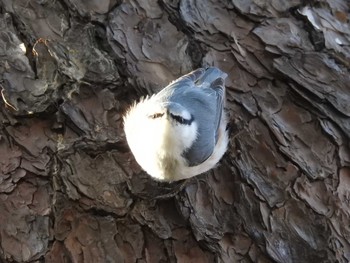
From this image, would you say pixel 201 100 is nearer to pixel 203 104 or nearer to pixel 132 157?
pixel 203 104

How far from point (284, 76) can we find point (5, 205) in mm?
1012

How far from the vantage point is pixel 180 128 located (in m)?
2.05

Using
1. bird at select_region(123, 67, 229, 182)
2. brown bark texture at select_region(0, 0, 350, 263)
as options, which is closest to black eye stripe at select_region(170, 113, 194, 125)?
bird at select_region(123, 67, 229, 182)

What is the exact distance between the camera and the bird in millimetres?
2053

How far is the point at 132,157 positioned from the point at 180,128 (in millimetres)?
216

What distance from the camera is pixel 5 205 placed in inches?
82.4

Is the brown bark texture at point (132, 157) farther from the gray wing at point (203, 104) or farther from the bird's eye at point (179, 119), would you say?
the bird's eye at point (179, 119)

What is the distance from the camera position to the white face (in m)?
2.05

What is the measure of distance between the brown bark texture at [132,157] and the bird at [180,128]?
42mm

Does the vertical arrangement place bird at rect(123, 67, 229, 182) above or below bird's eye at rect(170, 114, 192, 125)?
below

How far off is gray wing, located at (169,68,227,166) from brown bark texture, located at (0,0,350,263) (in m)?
0.05

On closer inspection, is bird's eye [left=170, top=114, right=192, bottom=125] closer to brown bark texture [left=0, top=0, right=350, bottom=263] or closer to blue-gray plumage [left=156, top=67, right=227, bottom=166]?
blue-gray plumage [left=156, top=67, right=227, bottom=166]

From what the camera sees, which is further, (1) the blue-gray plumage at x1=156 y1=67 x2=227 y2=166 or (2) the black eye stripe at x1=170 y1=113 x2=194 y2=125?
(1) the blue-gray plumage at x1=156 y1=67 x2=227 y2=166

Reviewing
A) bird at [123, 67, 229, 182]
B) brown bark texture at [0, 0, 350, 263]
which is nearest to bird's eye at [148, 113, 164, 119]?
bird at [123, 67, 229, 182]
